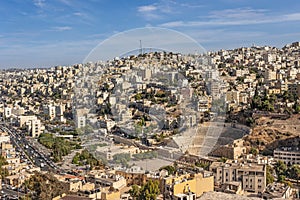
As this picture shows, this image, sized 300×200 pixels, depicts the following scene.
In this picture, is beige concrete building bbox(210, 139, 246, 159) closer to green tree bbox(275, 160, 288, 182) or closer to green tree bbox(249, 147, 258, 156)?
green tree bbox(249, 147, 258, 156)

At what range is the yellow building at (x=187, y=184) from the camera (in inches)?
151

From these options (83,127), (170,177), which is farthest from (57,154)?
(170,177)

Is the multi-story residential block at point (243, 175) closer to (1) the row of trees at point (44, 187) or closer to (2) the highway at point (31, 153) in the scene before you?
(1) the row of trees at point (44, 187)

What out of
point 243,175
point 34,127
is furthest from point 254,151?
point 34,127

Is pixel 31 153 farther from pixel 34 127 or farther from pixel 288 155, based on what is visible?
pixel 288 155

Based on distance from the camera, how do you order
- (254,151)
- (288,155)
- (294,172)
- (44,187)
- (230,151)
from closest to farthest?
(44,187)
(294,172)
(288,155)
(230,151)
(254,151)

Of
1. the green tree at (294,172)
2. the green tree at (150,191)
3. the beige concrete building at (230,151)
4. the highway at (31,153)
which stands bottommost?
the highway at (31,153)

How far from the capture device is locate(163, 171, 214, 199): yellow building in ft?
12.6

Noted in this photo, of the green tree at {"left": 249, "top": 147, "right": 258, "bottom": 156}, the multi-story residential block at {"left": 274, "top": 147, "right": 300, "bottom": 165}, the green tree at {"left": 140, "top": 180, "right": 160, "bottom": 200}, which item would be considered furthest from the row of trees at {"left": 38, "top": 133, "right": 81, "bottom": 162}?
the green tree at {"left": 140, "top": 180, "right": 160, "bottom": 200}

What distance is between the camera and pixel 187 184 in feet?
12.8

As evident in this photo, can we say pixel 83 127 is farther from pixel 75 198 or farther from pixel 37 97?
pixel 37 97

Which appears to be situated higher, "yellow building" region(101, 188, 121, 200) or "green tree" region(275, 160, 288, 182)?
"yellow building" region(101, 188, 121, 200)

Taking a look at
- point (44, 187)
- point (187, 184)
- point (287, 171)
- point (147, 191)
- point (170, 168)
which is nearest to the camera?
point (187, 184)

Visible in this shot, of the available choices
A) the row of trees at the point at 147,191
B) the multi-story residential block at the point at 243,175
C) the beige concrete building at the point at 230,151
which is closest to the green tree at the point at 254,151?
the beige concrete building at the point at 230,151
